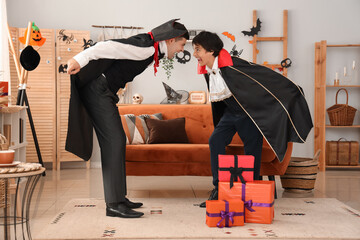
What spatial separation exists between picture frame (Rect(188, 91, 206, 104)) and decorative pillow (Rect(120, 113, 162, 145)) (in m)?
1.50

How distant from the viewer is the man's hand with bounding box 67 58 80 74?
8.45 ft

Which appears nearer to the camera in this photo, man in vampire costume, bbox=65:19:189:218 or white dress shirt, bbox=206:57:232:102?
man in vampire costume, bbox=65:19:189:218

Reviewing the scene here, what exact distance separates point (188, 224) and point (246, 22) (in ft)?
13.2

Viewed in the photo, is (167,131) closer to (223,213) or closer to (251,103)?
(251,103)

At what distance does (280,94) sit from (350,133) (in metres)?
3.23

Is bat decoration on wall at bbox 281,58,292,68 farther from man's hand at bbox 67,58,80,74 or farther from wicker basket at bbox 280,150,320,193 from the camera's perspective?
man's hand at bbox 67,58,80,74

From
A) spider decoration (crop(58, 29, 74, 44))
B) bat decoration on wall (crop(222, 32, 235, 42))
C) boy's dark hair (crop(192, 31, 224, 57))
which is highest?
bat decoration on wall (crop(222, 32, 235, 42))

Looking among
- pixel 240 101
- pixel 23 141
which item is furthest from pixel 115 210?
pixel 23 141

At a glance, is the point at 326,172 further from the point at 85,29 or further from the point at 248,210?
the point at 85,29

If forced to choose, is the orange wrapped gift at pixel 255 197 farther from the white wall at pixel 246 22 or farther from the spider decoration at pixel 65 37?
the spider decoration at pixel 65 37

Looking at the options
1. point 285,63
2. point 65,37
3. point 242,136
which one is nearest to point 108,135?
point 242,136

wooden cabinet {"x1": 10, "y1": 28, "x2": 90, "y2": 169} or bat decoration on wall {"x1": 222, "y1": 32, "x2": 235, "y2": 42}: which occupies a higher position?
bat decoration on wall {"x1": 222, "y1": 32, "x2": 235, "y2": 42}

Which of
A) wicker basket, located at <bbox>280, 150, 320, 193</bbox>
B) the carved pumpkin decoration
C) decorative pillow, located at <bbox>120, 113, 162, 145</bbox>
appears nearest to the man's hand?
decorative pillow, located at <bbox>120, 113, 162, 145</bbox>

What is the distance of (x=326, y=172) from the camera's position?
548cm
